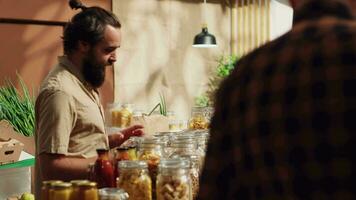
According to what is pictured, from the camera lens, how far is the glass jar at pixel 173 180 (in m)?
1.92

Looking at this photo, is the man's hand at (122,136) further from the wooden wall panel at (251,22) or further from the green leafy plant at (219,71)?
the wooden wall panel at (251,22)

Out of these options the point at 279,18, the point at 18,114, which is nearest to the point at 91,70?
the point at 18,114

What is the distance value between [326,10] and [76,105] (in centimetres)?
172

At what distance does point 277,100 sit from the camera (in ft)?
3.29

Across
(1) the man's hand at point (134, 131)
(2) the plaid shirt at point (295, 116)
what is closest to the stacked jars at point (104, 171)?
(1) the man's hand at point (134, 131)

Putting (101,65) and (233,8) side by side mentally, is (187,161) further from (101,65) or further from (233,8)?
(233,8)

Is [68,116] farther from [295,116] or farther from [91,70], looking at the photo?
[295,116]

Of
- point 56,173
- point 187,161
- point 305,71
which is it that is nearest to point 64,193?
point 187,161

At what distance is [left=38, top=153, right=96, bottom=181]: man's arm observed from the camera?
2.38 m

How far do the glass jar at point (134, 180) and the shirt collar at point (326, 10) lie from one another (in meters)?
1.10

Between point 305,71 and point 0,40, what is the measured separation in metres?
4.85

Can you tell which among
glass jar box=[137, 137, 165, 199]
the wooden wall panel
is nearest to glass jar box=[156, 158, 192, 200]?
glass jar box=[137, 137, 165, 199]

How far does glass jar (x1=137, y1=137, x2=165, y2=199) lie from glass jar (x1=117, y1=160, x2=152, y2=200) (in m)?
0.14

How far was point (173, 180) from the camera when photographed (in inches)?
76.2
